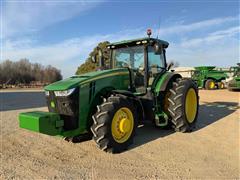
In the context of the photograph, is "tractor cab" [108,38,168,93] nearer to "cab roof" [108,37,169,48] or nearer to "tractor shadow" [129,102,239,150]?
"cab roof" [108,37,169,48]

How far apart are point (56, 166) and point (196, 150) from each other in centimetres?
277

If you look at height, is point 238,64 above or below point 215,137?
above

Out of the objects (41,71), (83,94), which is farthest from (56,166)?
(41,71)

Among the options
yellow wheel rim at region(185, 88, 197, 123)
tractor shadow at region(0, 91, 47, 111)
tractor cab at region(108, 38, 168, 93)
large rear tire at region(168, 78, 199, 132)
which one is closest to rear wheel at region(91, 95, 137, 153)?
tractor cab at region(108, 38, 168, 93)

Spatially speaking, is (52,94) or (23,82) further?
(23,82)

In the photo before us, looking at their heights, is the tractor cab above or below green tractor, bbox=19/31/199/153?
above

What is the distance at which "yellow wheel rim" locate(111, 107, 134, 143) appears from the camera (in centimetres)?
511

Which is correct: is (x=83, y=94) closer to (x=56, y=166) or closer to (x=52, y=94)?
(x=52, y=94)

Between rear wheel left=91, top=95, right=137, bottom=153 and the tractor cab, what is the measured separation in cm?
99

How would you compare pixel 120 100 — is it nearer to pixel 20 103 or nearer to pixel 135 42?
pixel 135 42

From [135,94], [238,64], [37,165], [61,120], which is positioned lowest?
[37,165]

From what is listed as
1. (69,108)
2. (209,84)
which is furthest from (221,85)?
(69,108)

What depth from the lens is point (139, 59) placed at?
6477 millimetres

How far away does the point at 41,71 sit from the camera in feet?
199
